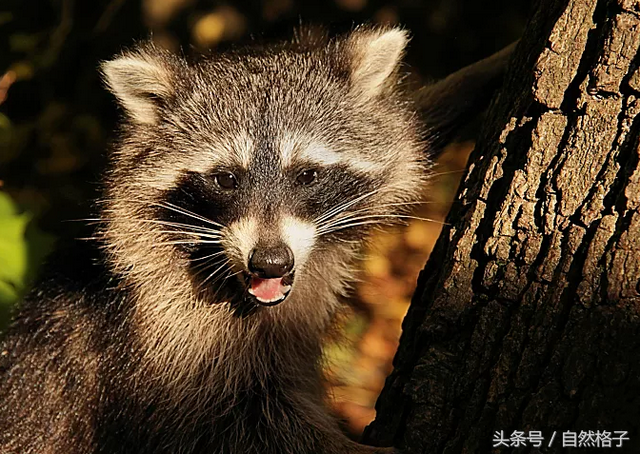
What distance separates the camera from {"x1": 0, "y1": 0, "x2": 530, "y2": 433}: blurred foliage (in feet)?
18.3

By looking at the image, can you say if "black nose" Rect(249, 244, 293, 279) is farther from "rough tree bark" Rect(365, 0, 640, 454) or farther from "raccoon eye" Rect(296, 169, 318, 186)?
"rough tree bark" Rect(365, 0, 640, 454)

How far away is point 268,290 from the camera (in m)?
2.99

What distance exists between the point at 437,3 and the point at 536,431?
444 cm

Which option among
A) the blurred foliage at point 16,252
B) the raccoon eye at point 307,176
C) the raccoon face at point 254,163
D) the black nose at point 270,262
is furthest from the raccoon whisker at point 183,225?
the blurred foliage at point 16,252

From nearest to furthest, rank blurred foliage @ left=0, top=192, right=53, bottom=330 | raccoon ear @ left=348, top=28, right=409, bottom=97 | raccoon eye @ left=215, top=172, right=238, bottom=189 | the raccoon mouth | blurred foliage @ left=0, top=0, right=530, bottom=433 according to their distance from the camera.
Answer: the raccoon mouth
raccoon eye @ left=215, top=172, right=238, bottom=189
raccoon ear @ left=348, top=28, right=409, bottom=97
blurred foliage @ left=0, top=192, right=53, bottom=330
blurred foliage @ left=0, top=0, right=530, bottom=433

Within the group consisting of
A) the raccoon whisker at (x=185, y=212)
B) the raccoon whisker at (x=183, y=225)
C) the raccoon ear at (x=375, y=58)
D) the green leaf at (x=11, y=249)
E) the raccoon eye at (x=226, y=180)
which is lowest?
the green leaf at (x=11, y=249)

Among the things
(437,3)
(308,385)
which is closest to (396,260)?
(437,3)

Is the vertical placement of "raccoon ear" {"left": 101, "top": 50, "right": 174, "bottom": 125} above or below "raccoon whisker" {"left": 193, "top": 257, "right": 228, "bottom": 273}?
above

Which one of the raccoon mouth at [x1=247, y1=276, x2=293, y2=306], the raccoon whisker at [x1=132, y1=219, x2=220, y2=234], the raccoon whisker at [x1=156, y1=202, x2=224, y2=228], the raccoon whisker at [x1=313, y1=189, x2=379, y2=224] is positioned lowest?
the raccoon mouth at [x1=247, y1=276, x2=293, y2=306]

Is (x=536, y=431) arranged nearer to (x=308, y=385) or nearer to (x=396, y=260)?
(x=308, y=385)

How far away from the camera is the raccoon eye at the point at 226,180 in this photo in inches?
122

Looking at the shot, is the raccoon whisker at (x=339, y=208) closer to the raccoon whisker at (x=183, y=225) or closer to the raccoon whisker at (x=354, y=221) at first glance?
the raccoon whisker at (x=354, y=221)

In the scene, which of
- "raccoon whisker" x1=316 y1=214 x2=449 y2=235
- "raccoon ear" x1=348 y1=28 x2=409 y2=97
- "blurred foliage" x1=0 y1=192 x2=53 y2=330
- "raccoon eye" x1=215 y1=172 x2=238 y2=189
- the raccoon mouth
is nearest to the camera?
the raccoon mouth

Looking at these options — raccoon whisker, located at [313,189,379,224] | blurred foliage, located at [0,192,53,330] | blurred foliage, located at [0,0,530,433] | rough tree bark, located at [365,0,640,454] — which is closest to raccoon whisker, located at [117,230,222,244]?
raccoon whisker, located at [313,189,379,224]
